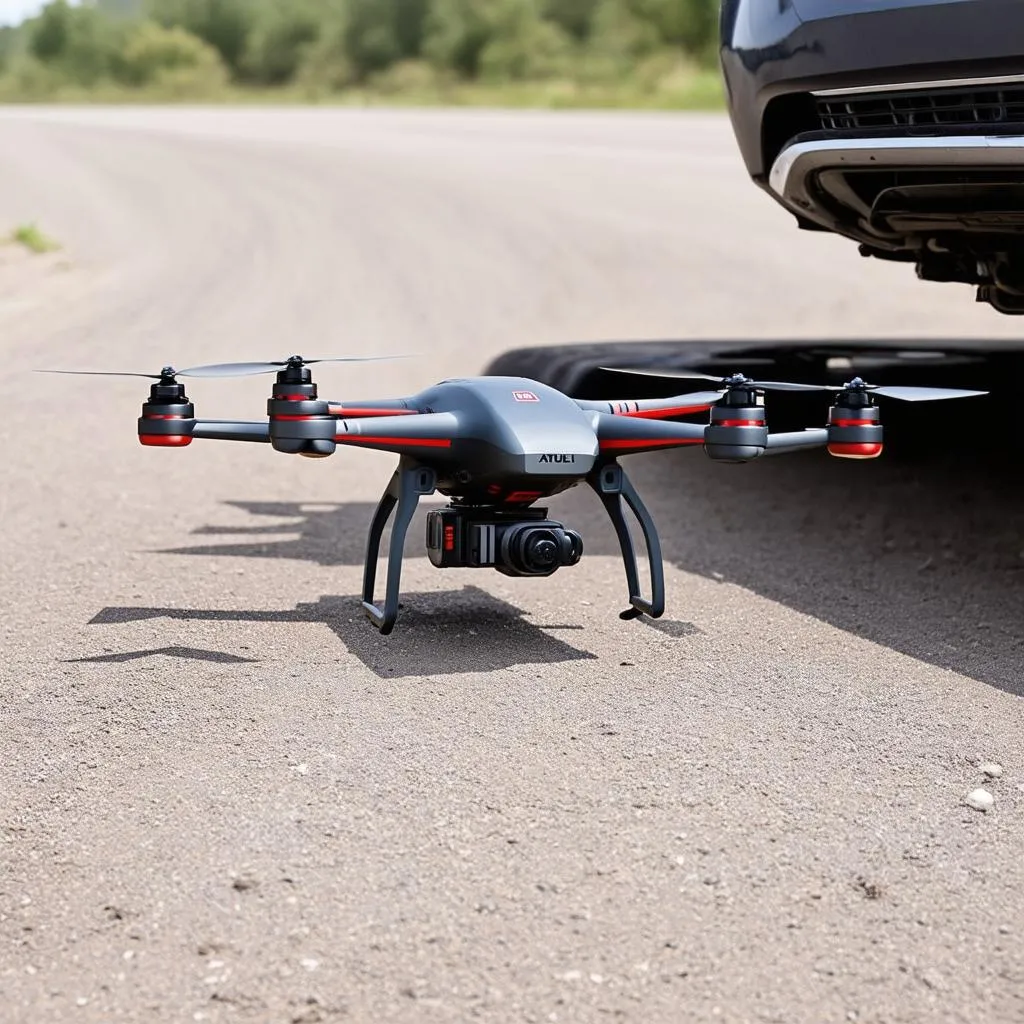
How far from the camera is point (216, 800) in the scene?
2893 millimetres

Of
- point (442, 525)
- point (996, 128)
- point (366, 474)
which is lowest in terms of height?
point (366, 474)

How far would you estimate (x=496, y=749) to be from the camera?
316cm

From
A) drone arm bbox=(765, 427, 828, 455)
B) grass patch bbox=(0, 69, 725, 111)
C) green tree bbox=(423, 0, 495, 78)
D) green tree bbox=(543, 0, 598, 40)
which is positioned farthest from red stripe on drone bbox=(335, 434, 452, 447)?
green tree bbox=(543, 0, 598, 40)

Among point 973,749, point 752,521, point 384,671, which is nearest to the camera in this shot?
point 973,749

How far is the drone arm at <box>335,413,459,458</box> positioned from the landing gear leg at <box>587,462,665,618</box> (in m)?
0.44

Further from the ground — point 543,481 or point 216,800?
point 543,481

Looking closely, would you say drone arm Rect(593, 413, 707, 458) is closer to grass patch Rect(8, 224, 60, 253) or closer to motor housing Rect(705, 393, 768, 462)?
motor housing Rect(705, 393, 768, 462)

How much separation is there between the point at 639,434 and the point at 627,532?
1.32 ft

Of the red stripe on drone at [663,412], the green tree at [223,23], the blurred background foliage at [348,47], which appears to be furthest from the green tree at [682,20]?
the red stripe on drone at [663,412]

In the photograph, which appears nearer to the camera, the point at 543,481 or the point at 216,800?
the point at 216,800

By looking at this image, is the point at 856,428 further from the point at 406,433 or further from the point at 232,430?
the point at 232,430

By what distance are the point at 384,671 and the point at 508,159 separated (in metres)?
17.2

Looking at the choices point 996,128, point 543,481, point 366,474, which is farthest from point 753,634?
point 366,474

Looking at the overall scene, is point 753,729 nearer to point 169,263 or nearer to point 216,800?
point 216,800
